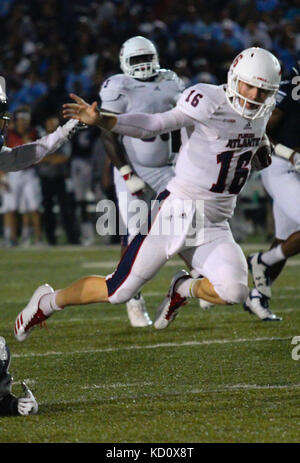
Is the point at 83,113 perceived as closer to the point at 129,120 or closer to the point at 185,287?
the point at 129,120

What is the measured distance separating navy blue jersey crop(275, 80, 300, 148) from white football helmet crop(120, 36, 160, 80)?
Answer: 31.5 inches

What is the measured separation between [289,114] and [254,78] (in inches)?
65.9

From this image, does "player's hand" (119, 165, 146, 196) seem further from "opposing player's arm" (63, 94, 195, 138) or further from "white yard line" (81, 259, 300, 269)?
"white yard line" (81, 259, 300, 269)

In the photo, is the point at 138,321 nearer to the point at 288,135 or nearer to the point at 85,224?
the point at 288,135

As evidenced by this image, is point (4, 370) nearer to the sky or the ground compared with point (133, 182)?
nearer to the sky

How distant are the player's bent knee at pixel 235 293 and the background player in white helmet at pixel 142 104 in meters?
1.57

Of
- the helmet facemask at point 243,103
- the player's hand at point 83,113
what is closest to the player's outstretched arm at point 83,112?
the player's hand at point 83,113

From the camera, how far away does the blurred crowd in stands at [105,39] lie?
11539mm

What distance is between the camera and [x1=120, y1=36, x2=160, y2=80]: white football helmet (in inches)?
233

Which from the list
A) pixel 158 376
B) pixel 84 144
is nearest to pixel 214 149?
pixel 158 376

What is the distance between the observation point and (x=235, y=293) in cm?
429

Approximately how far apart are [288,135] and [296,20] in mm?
6969

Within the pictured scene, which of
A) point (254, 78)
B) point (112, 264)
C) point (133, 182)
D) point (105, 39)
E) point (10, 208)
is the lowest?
point (10, 208)

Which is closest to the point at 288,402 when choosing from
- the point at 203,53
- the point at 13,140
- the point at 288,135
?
the point at 288,135
